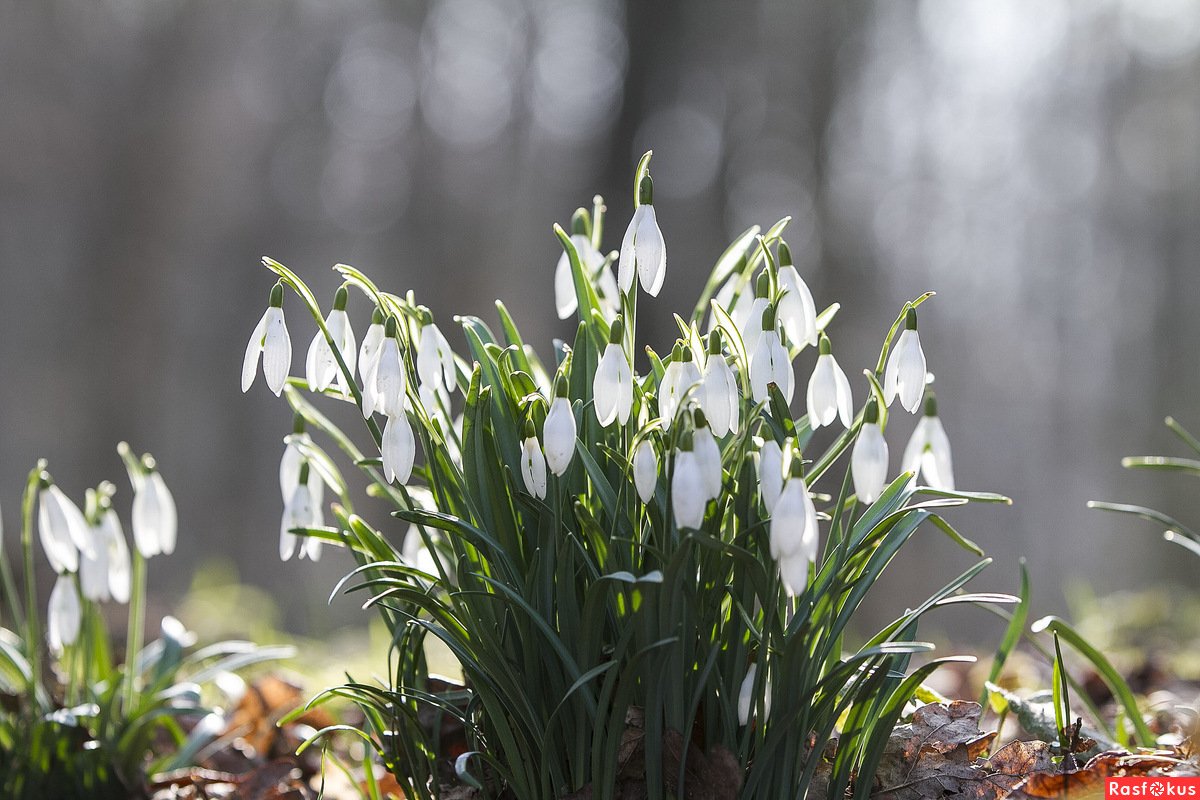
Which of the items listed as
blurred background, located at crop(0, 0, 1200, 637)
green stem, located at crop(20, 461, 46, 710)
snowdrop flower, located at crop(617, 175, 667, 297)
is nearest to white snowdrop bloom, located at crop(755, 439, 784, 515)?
snowdrop flower, located at crop(617, 175, 667, 297)

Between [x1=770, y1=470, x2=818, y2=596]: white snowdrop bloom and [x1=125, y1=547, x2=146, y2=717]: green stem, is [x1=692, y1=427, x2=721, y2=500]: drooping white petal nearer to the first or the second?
[x1=770, y1=470, x2=818, y2=596]: white snowdrop bloom

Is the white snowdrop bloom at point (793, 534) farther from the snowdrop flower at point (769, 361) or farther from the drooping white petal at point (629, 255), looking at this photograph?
the drooping white petal at point (629, 255)

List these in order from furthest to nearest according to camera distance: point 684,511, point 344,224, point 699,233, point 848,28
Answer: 1. point 344,224
2. point 848,28
3. point 699,233
4. point 684,511

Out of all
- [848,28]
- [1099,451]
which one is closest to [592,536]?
[848,28]

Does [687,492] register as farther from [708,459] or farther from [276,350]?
[276,350]

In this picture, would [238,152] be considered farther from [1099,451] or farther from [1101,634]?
[1099,451]

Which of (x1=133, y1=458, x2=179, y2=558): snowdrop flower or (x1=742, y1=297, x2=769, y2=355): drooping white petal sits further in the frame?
(x1=133, y1=458, x2=179, y2=558): snowdrop flower
